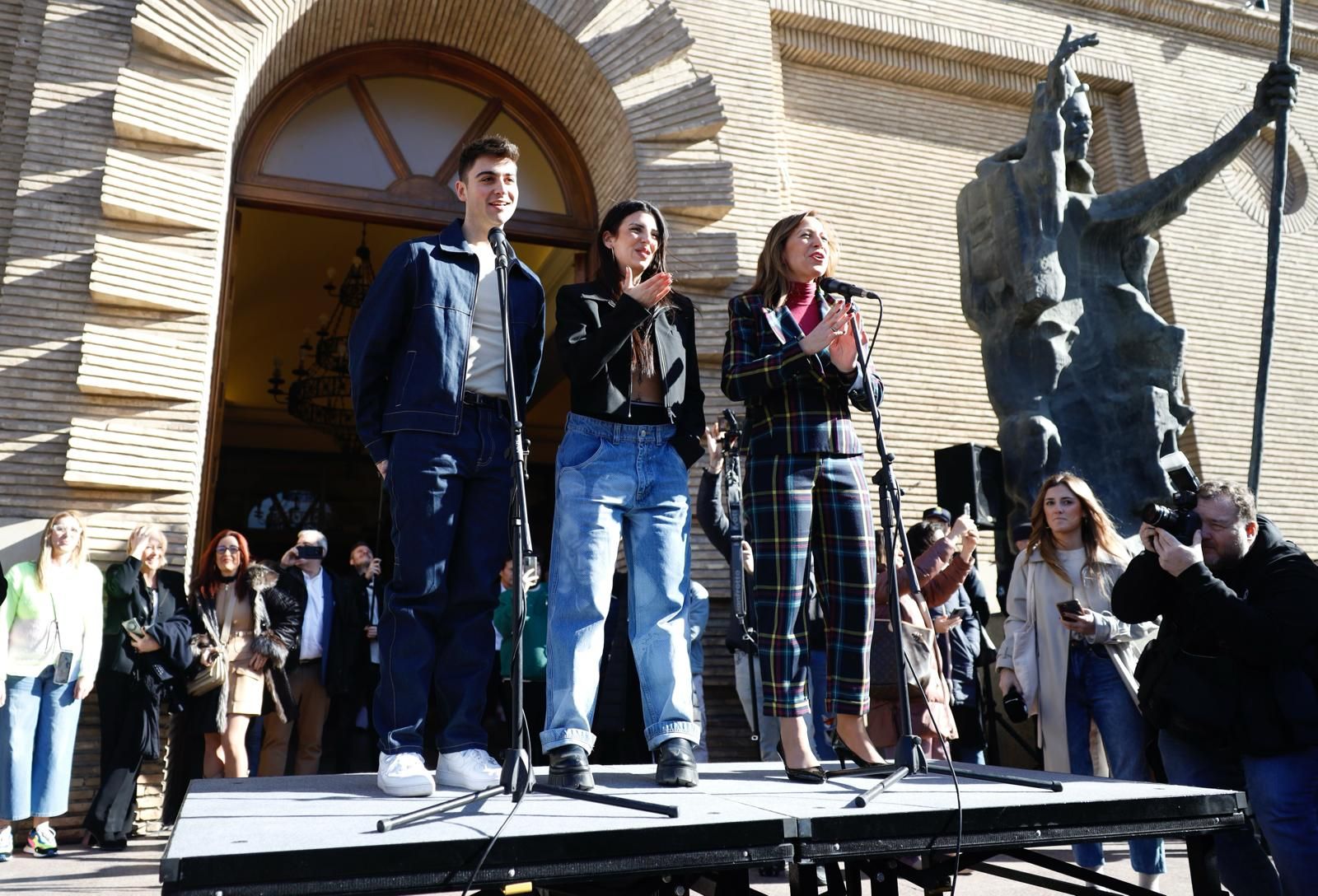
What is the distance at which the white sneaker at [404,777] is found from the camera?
2.90m

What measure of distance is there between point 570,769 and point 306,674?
4451mm

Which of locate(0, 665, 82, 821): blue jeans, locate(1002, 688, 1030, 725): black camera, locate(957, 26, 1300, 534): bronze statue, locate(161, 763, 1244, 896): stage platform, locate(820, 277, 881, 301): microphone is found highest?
locate(957, 26, 1300, 534): bronze statue

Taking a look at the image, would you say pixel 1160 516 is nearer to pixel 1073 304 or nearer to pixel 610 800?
pixel 610 800

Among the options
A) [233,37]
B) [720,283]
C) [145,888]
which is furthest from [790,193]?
[145,888]

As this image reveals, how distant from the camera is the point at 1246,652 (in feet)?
12.1

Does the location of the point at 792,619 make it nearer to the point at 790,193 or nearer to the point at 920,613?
the point at 920,613

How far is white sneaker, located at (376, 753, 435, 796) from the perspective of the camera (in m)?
2.90

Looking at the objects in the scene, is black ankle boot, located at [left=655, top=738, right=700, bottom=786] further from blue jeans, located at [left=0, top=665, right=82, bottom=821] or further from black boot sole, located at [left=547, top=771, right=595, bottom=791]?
blue jeans, located at [left=0, top=665, right=82, bottom=821]

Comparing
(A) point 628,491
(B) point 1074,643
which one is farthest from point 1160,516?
(A) point 628,491

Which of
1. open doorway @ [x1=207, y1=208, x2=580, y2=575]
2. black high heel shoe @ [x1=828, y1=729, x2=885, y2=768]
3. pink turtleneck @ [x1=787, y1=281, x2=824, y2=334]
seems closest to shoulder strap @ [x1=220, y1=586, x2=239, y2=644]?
black high heel shoe @ [x1=828, y1=729, x2=885, y2=768]

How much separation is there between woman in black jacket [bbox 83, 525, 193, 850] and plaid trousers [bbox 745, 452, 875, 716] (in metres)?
4.13

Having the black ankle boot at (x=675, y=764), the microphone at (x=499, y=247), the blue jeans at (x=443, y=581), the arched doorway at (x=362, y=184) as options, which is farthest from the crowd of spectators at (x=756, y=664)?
the arched doorway at (x=362, y=184)

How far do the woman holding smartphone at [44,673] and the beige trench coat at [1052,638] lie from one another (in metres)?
4.67

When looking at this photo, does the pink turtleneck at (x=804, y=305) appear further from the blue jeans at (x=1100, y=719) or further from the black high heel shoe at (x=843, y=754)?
the blue jeans at (x=1100, y=719)
